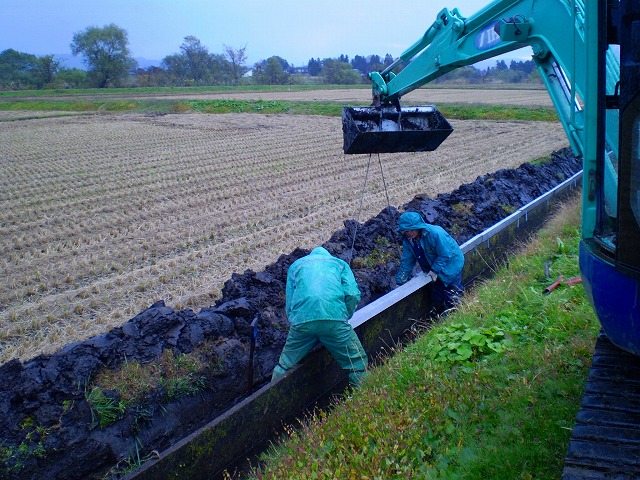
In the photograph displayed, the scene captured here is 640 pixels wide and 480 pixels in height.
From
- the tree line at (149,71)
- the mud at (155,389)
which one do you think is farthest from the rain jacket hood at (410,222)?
the tree line at (149,71)

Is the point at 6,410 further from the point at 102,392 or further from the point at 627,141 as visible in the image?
the point at 627,141

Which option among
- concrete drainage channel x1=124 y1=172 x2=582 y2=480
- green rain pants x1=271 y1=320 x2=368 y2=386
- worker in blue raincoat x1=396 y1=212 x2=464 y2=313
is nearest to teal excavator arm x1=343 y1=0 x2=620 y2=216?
worker in blue raincoat x1=396 y1=212 x2=464 y2=313

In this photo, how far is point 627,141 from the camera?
263 cm

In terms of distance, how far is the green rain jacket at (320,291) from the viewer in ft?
18.0

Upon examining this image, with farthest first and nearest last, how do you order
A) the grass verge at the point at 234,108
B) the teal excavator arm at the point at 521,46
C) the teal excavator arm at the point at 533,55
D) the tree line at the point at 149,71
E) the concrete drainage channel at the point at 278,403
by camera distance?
the tree line at the point at 149,71 < the grass verge at the point at 234,108 < the concrete drainage channel at the point at 278,403 < the teal excavator arm at the point at 521,46 < the teal excavator arm at the point at 533,55

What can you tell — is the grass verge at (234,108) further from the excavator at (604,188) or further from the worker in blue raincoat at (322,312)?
the excavator at (604,188)

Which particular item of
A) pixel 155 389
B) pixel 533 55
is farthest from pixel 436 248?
pixel 155 389

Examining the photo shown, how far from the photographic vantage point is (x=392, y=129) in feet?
23.8

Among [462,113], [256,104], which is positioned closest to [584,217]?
[462,113]

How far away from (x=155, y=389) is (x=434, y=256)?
3589 mm

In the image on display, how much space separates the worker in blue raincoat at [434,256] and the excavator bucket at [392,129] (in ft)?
2.63

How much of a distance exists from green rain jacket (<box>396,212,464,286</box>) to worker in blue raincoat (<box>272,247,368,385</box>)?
5.02 feet

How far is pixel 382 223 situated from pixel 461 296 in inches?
96.2

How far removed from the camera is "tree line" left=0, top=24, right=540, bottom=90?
6153cm
